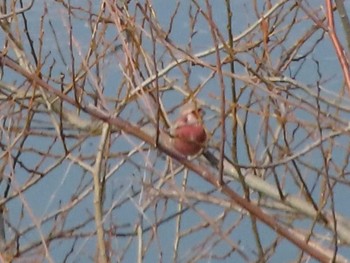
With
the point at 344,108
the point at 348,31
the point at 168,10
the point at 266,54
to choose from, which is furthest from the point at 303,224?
the point at 348,31

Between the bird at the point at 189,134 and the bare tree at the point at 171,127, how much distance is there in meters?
0.02

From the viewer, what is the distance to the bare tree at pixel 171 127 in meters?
1.99

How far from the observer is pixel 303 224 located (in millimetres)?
4070

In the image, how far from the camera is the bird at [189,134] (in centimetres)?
201

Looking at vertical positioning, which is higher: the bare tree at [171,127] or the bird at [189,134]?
the bare tree at [171,127]

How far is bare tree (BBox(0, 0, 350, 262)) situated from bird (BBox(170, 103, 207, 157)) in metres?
0.02

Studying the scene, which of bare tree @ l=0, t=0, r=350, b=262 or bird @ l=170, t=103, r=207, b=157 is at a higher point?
bare tree @ l=0, t=0, r=350, b=262

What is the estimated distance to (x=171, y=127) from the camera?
2105 mm

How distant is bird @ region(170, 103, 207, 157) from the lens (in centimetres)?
201

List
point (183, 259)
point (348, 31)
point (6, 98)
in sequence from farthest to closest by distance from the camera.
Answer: point (183, 259) < point (6, 98) < point (348, 31)

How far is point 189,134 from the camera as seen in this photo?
204 cm

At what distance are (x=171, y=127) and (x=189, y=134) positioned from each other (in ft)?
0.26

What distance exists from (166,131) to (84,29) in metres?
2.02

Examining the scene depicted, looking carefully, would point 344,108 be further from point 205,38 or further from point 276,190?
point 205,38
